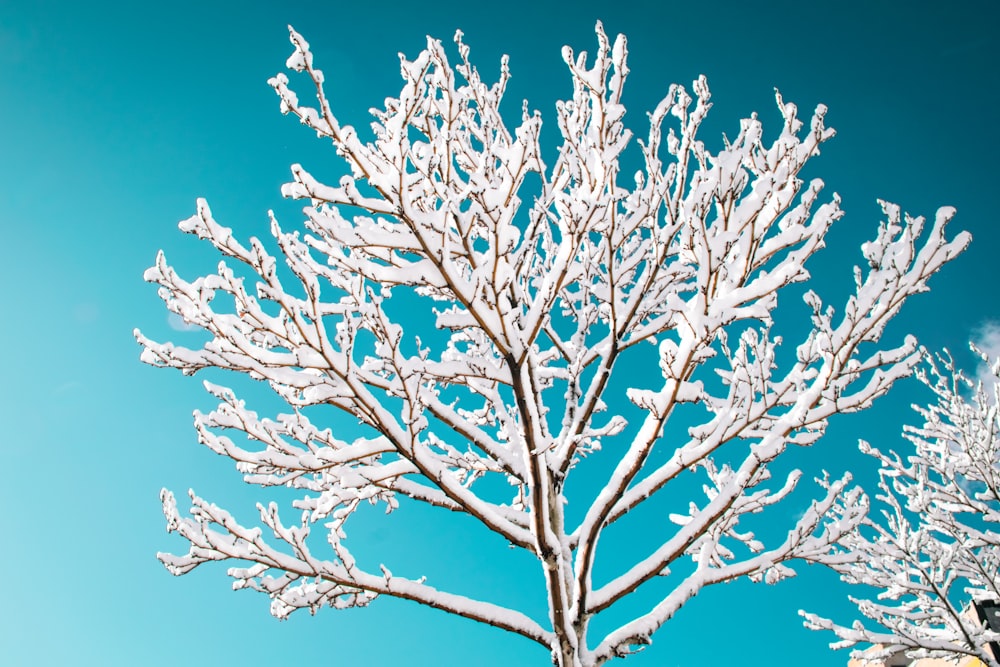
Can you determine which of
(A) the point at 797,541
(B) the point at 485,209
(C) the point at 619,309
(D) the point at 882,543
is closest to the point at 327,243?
(B) the point at 485,209

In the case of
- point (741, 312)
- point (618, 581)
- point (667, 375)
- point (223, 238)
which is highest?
point (223, 238)

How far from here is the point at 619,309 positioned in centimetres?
367

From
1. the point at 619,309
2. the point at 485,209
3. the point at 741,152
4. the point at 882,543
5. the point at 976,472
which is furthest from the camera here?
the point at 976,472

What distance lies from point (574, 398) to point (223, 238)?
2640 millimetres

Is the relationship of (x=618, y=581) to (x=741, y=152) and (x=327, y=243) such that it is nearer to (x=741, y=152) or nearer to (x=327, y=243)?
(x=741, y=152)

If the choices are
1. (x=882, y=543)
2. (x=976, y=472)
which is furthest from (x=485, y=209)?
(x=976, y=472)

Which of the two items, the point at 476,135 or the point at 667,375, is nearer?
the point at 667,375

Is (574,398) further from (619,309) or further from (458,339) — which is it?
(458,339)

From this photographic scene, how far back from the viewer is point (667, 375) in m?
3.06

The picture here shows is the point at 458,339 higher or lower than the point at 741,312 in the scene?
higher

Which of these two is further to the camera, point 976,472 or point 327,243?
point 976,472

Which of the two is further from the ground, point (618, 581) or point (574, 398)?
point (574, 398)

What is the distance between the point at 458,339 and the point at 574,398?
1.54 meters

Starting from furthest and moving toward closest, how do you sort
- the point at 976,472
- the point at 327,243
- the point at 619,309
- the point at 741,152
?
the point at 976,472, the point at 327,243, the point at 619,309, the point at 741,152
